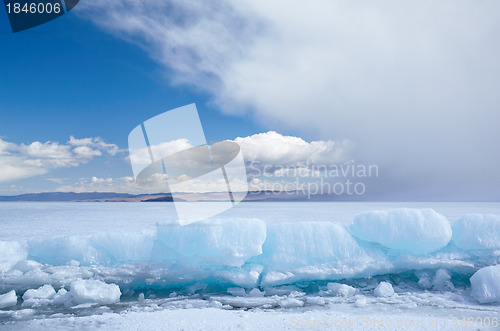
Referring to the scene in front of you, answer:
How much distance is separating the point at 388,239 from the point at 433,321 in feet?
7.22

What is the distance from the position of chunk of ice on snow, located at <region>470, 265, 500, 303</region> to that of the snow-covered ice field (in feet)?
0.05

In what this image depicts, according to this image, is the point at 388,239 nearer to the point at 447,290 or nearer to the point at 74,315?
the point at 447,290

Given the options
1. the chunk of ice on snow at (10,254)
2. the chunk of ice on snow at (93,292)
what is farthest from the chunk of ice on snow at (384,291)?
the chunk of ice on snow at (10,254)

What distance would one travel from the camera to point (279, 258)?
19.4 feet

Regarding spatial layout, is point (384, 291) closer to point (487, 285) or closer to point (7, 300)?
point (487, 285)

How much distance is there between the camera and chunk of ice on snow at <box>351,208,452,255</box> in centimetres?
618

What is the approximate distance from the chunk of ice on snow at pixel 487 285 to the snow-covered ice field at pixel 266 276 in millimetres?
15

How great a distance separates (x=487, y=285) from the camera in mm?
5133

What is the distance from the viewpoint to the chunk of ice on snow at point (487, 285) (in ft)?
16.3

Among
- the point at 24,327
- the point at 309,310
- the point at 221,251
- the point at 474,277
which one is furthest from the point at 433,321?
the point at 24,327

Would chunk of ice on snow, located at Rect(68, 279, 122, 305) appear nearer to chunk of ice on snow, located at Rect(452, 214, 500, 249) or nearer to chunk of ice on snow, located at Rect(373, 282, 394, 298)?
chunk of ice on snow, located at Rect(373, 282, 394, 298)

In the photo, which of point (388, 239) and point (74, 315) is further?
point (388, 239)

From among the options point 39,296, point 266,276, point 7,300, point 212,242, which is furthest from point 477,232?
point 7,300

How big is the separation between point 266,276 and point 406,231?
3.04m
